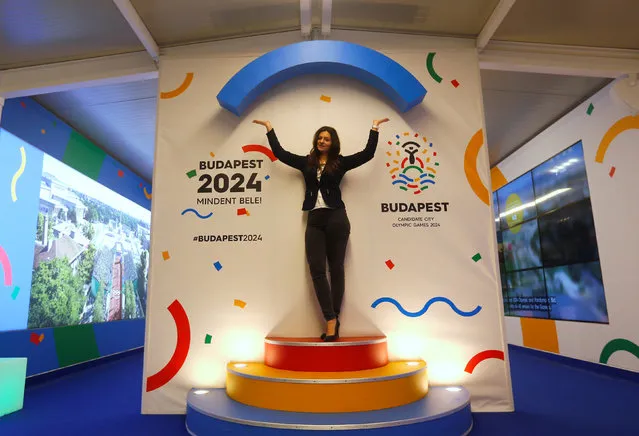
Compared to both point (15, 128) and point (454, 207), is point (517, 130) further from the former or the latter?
point (15, 128)

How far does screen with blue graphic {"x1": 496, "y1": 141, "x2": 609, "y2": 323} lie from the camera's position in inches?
192

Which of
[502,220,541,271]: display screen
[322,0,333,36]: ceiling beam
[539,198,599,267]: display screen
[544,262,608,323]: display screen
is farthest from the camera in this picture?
[502,220,541,271]: display screen

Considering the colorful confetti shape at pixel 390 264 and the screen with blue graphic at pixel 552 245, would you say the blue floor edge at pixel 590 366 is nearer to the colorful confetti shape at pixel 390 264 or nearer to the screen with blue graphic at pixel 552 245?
the screen with blue graphic at pixel 552 245

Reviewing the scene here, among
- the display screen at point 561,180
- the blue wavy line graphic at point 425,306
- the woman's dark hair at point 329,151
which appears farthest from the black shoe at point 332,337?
the display screen at point 561,180

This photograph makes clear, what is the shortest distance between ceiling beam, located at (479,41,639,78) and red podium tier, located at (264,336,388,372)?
8.74ft

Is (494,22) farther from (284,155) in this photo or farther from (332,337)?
(332,337)

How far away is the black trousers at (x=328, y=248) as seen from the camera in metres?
3.05

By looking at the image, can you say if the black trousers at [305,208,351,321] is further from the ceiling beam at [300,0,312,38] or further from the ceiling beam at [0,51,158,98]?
the ceiling beam at [0,51,158,98]

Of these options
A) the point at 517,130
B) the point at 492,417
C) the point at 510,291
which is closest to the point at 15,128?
the point at 492,417

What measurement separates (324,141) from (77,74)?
2416mm

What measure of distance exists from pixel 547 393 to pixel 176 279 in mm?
3218

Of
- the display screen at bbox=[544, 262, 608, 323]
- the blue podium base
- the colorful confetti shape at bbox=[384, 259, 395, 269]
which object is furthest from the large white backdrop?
the display screen at bbox=[544, 262, 608, 323]

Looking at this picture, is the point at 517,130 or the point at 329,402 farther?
the point at 517,130

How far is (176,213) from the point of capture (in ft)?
11.1
